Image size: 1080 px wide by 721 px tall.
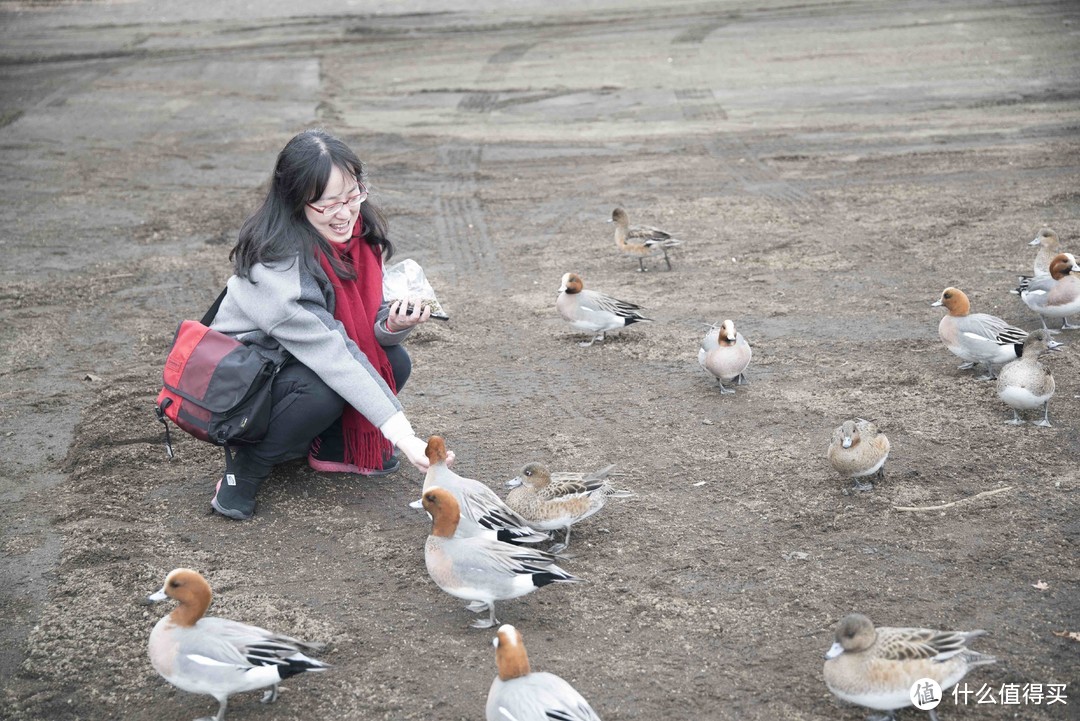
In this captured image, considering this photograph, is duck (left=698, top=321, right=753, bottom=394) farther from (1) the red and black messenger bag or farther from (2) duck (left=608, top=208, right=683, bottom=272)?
(1) the red and black messenger bag

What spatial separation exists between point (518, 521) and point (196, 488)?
2000 millimetres

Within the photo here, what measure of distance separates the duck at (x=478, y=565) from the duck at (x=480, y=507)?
0.23m

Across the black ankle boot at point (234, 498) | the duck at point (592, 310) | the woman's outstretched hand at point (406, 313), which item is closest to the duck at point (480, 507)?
the woman's outstretched hand at point (406, 313)

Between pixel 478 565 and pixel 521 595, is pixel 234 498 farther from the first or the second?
pixel 521 595

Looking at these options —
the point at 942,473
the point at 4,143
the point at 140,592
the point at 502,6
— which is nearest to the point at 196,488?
the point at 140,592

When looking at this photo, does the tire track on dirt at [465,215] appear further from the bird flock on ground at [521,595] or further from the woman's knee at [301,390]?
the woman's knee at [301,390]

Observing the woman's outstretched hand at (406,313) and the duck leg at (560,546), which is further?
the woman's outstretched hand at (406,313)

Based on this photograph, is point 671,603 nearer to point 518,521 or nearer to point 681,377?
point 518,521

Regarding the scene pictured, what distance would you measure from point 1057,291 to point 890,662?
4.55 metres

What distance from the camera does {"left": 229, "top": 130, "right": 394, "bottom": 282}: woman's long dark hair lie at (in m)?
5.01

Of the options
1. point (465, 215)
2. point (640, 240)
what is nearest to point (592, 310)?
point (640, 240)

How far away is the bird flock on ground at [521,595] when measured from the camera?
3729mm

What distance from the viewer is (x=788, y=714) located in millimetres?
Result: 3898

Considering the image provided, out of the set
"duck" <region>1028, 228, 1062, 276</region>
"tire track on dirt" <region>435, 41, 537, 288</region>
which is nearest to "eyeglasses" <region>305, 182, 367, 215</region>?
"tire track on dirt" <region>435, 41, 537, 288</region>
